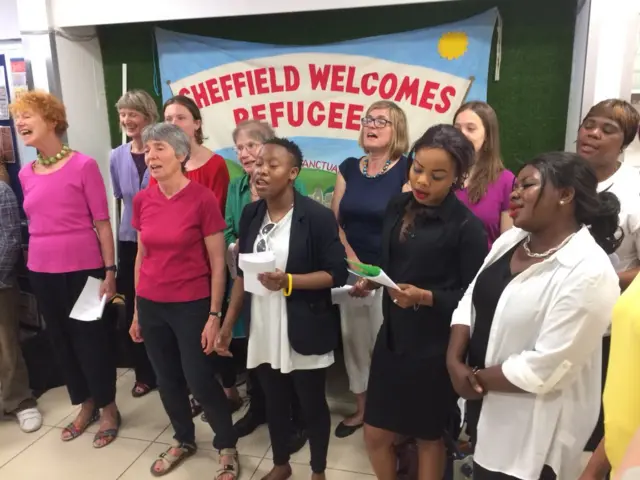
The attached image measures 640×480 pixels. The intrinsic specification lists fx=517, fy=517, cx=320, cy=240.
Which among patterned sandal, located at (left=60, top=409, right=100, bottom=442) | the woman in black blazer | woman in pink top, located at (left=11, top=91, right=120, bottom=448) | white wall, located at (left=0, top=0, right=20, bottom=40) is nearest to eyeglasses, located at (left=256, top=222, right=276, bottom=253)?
the woman in black blazer

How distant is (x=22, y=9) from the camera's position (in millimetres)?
3111

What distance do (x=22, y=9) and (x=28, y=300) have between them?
1807 mm

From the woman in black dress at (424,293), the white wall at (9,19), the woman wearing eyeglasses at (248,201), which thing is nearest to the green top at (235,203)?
the woman wearing eyeglasses at (248,201)

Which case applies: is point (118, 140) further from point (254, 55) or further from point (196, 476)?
point (196, 476)

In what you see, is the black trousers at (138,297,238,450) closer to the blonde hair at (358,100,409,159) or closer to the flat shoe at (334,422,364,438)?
the flat shoe at (334,422,364,438)

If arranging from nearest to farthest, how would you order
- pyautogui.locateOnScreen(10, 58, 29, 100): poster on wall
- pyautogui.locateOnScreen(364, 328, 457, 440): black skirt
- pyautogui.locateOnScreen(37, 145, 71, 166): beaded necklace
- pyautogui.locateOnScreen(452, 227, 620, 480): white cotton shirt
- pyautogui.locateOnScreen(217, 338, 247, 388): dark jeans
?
1. pyautogui.locateOnScreen(452, 227, 620, 480): white cotton shirt
2. pyautogui.locateOnScreen(364, 328, 457, 440): black skirt
3. pyautogui.locateOnScreen(37, 145, 71, 166): beaded necklace
4. pyautogui.locateOnScreen(217, 338, 247, 388): dark jeans
5. pyautogui.locateOnScreen(10, 58, 29, 100): poster on wall

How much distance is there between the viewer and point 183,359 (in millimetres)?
2109

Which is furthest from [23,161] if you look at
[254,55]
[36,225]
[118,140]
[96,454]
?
[96,454]

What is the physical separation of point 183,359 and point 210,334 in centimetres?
18

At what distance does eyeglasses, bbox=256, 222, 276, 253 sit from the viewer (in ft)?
6.08

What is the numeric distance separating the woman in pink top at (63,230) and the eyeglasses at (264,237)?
936 mm

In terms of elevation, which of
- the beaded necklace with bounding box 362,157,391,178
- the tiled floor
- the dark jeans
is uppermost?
the beaded necklace with bounding box 362,157,391,178

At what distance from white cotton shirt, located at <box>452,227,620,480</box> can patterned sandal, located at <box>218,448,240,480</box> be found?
1.24 metres

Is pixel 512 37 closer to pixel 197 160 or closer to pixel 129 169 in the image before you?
pixel 197 160
